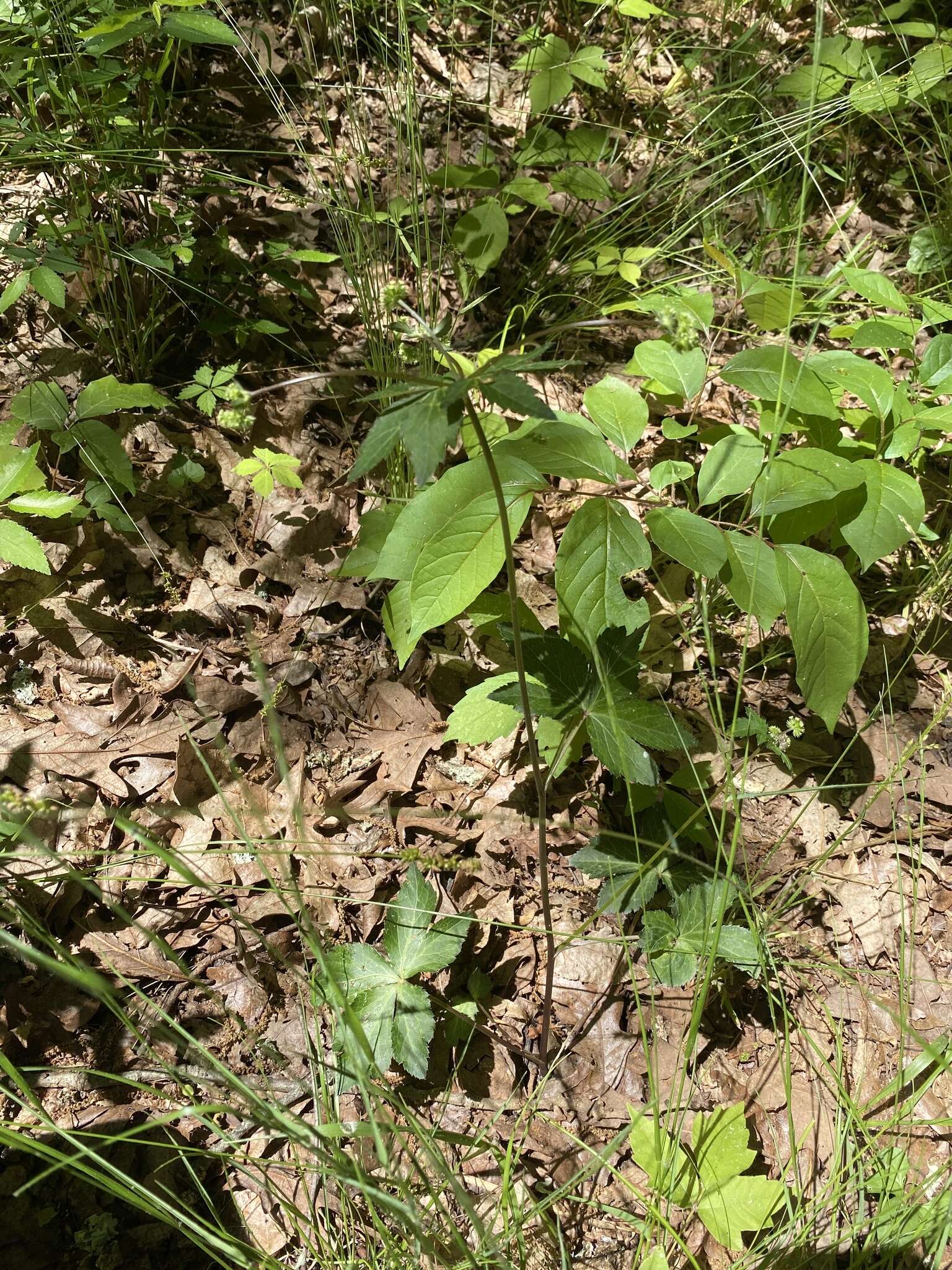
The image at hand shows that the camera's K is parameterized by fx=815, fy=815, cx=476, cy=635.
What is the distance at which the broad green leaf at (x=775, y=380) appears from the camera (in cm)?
160

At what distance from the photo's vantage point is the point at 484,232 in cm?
236

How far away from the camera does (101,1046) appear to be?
4.87 ft

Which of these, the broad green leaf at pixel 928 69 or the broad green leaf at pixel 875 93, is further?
the broad green leaf at pixel 928 69

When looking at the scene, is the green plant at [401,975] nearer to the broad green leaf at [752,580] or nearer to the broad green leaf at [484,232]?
the broad green leaf at [752,580]

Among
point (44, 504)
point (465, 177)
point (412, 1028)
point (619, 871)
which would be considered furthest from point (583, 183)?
point (412, 1028)

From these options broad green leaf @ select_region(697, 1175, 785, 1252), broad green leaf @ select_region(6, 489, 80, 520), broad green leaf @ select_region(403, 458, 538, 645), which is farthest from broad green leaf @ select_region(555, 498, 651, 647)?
broad green leaf @ select_region(6, 489, 80, 520)

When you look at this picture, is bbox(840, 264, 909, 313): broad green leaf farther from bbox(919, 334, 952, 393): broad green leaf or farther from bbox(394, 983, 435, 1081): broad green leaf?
bbox(394, 983, 435, 1081): broad green leaf

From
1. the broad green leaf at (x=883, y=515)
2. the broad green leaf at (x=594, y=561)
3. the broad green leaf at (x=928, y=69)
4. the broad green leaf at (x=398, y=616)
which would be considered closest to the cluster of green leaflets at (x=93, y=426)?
the broad green leaf at (x=398, y=616)

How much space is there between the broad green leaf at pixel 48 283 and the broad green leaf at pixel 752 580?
1567 mm

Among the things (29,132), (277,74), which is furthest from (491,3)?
(29,132)

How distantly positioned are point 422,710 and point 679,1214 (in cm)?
110

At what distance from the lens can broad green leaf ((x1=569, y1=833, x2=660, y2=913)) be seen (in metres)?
1.50

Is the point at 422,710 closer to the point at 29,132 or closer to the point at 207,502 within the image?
the point at 207,502

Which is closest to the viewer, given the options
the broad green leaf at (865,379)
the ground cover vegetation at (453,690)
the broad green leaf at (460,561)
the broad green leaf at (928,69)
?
the ground cover vegetation at (453,690)
